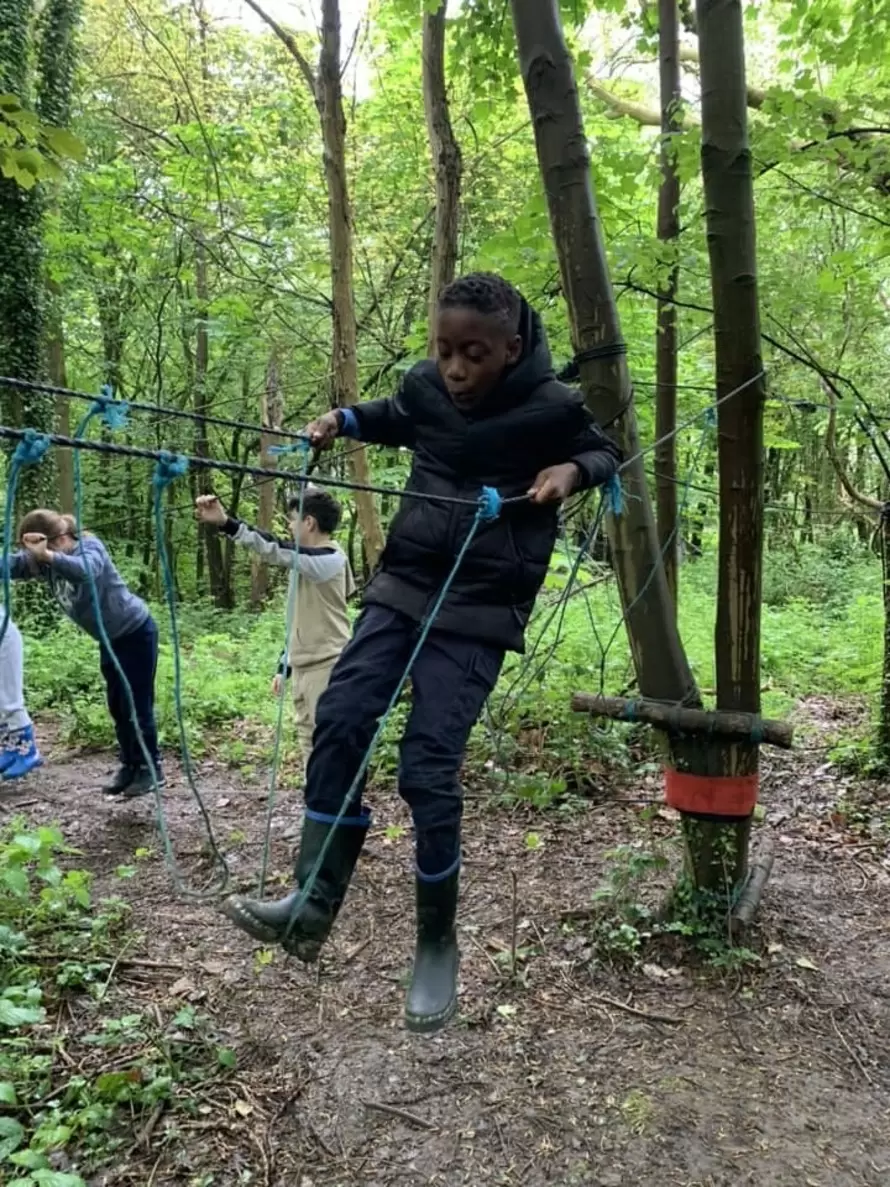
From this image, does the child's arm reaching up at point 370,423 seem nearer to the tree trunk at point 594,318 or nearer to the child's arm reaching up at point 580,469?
the child's arm reaching up at point 580,469

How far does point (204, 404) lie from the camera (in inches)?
435

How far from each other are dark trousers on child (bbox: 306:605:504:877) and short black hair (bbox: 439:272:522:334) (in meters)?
0.77

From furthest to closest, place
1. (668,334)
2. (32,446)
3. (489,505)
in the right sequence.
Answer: (668,334)
(489,505)
(32,446)

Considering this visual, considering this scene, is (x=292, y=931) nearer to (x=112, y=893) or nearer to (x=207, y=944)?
(x=207, y=944)

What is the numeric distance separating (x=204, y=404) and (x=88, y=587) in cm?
756

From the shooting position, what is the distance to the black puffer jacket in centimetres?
216

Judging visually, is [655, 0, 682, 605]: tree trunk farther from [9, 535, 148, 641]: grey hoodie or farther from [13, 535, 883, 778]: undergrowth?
[9, 535, 148, 641]: grey hoodie

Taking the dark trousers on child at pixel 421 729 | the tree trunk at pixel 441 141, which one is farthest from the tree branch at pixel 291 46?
the dark trousers on child at pixel 421 729

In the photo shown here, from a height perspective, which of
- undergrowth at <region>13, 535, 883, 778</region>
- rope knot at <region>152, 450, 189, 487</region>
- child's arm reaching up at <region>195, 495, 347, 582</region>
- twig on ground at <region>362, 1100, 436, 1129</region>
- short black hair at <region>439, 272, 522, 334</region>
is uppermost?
short black hair at <region>439, 272, 522, 334</region>

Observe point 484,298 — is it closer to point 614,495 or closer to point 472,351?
point 472,351

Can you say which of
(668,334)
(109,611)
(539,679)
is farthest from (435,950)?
(668,334)

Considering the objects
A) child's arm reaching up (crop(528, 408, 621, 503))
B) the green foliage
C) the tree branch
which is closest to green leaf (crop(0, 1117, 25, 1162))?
the green foliage

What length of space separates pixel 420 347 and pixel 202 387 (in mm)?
9724

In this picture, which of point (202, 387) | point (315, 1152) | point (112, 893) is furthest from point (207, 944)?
point (202, 387)
